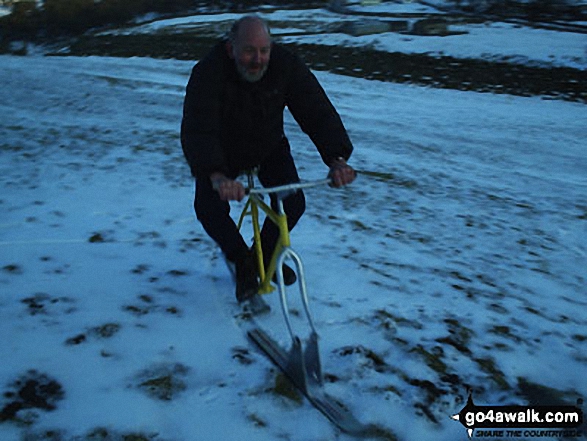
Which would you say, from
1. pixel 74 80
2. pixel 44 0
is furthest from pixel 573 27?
pixel 44 0

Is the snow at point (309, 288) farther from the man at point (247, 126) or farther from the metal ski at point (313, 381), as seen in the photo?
the man at point (247, 126)

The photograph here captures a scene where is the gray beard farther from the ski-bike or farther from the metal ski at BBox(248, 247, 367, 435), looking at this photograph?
the metal ski at BBox(248, 247, 367, 435)

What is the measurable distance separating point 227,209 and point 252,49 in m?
1.19

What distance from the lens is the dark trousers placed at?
367 centimetres

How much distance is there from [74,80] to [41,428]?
13.6 meters

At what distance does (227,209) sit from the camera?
3.74 m

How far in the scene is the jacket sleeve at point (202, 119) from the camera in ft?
10.5

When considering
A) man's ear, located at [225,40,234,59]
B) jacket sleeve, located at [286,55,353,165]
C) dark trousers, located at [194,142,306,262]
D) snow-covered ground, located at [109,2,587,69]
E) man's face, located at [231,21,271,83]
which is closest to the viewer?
man's face, located at [231,21,271,83]

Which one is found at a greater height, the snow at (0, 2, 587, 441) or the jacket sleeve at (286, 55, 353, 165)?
the jacket sleeve at (286, 55, 353, 165)

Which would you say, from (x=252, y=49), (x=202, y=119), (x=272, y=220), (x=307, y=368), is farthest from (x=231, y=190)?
(x=307, y=368)

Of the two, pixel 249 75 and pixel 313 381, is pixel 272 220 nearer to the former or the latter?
pixel 249 75

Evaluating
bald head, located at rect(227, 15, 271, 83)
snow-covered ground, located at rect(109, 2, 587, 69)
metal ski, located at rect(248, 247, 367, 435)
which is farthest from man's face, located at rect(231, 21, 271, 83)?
snow-covered ground, located at rect(109, 2, 587, 69)

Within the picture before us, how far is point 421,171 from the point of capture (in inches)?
326

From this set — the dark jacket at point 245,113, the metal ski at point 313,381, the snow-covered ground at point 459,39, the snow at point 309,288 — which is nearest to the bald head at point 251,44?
the dark jacket at point 245,113
